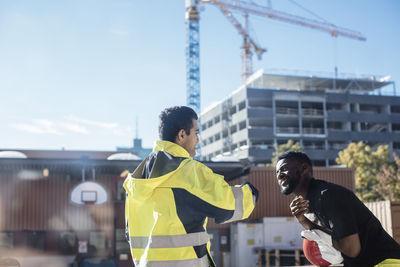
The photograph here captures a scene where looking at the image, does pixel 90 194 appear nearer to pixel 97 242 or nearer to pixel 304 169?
pixel 97 242

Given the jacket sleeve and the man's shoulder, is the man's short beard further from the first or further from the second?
the jacket sleeve

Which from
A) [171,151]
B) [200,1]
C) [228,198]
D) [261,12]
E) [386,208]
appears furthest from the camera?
[261,12]

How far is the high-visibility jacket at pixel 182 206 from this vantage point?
308 centimetres

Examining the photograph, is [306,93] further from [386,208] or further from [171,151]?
[171,151]

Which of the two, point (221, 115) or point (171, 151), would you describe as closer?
point (171, 151)

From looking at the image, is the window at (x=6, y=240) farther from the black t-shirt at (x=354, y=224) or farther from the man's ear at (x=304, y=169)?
the black t-shirt at (x=354, y=224)

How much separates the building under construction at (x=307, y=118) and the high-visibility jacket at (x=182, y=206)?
71210 mm

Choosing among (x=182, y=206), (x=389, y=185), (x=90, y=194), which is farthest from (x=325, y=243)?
(x=389, y=185)

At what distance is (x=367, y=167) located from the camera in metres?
48.4

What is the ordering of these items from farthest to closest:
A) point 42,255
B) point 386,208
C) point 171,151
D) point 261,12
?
point 261,12 → point 42,255 → point 386,208 → point 171,151

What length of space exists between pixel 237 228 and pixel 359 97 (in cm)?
6264

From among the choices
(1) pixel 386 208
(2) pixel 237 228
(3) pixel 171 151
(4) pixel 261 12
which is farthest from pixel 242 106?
(3) pixel 171 151

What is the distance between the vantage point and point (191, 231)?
3160mm

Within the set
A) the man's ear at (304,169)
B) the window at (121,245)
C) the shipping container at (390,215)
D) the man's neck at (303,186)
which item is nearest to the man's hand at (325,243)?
the man's neck at (303,186)
